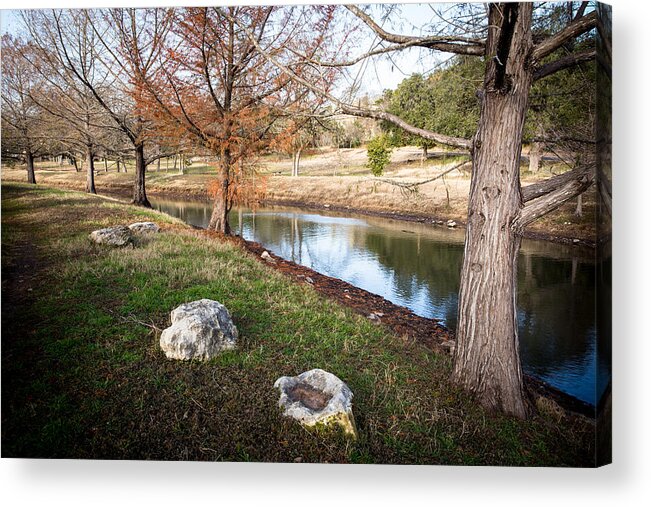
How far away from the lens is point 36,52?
450 cm

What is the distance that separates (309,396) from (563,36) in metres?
3.23

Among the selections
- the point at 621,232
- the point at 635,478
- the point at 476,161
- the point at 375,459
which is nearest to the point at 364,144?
the point at 476,161

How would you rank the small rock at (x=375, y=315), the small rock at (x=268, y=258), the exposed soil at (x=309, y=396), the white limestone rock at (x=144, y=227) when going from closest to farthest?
the exposed soil at (x=309, y=396)
the small rock at (x=375, y=315)
the white limestone rock at (x=144, y=227)
the small rock at (x=268, y=258)

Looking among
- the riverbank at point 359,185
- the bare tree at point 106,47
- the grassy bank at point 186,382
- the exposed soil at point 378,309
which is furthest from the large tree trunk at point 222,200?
the grassy bank at point 186,382

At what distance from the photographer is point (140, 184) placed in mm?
6891

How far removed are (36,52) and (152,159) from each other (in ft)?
8.44

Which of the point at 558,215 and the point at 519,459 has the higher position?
the point at 558,215

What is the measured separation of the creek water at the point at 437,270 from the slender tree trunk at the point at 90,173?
0.95 meters

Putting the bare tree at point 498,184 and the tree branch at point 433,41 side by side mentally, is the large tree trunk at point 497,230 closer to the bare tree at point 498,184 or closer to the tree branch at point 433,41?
the bare tree at point 498,184

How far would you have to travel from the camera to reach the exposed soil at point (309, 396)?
3156 millimetres

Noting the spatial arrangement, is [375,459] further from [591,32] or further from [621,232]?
[591,32]

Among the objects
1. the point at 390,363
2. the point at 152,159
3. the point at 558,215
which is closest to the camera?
the point at 390,363

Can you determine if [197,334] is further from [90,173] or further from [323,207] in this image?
[323,207]

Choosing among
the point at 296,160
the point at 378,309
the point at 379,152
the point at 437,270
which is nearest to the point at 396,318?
the point at 378,309
